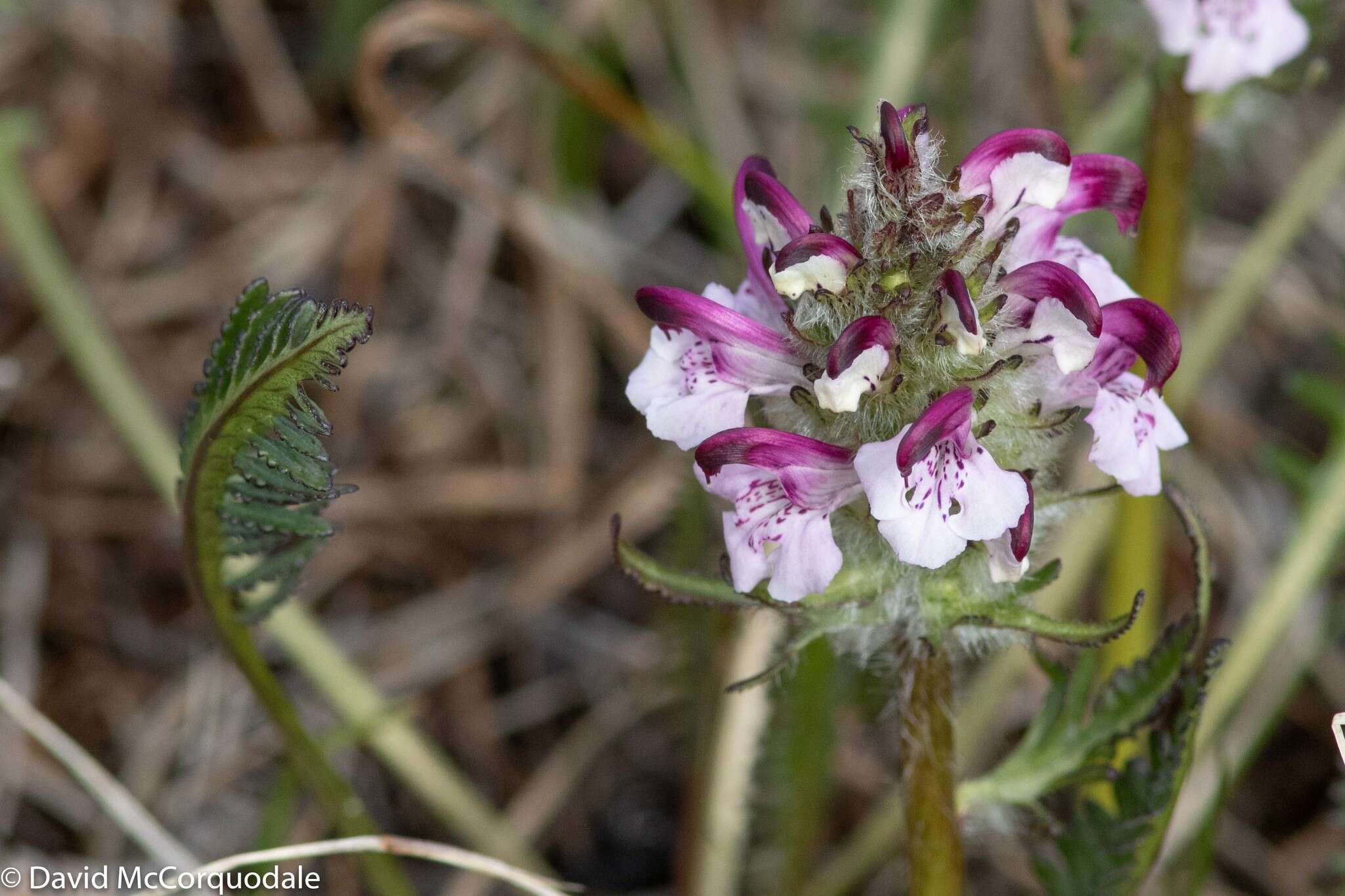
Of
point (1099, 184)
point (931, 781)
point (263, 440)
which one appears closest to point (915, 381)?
point (1099, 184)

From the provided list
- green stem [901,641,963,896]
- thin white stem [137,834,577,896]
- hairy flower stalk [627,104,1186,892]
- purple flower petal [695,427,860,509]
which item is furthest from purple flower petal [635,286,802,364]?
thin white stem [137,834,577,896]

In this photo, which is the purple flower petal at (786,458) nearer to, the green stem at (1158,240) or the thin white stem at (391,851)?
the thin white stem at (391,851)

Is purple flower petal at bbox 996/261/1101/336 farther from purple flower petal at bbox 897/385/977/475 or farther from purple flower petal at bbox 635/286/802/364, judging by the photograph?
purple flower petal at bbox 635/286/802/364

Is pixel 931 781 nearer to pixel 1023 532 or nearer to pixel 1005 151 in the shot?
pixel 1023 532

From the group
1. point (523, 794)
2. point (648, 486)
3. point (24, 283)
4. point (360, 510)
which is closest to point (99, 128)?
point (24, 283)

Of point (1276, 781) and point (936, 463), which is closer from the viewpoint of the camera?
point (936, 463)

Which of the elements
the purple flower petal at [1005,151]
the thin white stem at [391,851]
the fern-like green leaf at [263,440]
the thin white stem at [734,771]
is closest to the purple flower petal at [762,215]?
the purple flower petal at [1005,151]

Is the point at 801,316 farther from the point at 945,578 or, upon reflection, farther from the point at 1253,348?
the point at 1253,348
